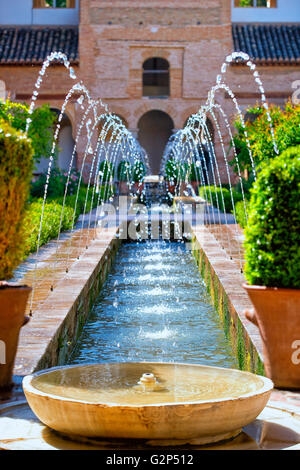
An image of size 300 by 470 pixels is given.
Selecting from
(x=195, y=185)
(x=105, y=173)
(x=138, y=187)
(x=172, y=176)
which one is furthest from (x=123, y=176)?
(x=195, y=185)

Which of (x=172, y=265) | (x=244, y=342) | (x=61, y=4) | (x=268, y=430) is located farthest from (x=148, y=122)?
(x=268, y=430)

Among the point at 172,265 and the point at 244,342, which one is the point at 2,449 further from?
the point at 172,265

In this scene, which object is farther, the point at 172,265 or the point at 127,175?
the point at 127,175

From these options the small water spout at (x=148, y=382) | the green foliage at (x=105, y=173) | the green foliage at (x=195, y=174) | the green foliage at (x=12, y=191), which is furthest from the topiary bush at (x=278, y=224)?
the green foliage at (x=195, y=174)

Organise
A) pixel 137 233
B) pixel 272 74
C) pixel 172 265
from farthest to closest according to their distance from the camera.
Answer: pixel 272 74 → pixel 137 233 → pixel 172 265

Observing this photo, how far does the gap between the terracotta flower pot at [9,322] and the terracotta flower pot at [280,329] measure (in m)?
0.96

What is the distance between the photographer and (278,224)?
3156 mm

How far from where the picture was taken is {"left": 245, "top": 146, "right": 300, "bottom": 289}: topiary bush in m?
3.15

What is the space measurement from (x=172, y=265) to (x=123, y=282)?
44.4 inches

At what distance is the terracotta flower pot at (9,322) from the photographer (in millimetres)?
3178

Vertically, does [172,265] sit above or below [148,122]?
below

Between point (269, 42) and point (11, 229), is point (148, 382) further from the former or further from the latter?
point (269, 42)

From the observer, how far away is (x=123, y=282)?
7500 mm

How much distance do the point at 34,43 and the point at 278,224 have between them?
20.3 meters
